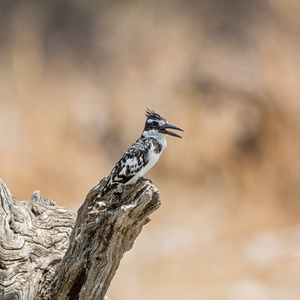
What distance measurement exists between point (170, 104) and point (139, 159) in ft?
42.8

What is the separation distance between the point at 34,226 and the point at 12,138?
1312 centimetres

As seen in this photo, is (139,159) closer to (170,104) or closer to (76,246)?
(76,246)

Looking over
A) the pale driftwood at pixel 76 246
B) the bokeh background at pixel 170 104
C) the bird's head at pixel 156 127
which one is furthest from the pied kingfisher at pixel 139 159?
the bokeh background at pixel 170 104

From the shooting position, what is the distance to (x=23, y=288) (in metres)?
6.66

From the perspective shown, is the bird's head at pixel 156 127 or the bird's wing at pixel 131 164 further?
the bird's head at pixel 156 127

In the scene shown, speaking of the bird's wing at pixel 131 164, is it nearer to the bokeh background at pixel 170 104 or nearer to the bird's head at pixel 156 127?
the bird's head at pixel 156 127

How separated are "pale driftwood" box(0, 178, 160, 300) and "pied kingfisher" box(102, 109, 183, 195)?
8.5 inches

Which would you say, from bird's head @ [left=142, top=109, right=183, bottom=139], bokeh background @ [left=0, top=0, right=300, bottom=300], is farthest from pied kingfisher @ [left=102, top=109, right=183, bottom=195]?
bokeh background @ [left=0, top=0, right=300, bottom=300]

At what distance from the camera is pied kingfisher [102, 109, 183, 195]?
22.7 feet

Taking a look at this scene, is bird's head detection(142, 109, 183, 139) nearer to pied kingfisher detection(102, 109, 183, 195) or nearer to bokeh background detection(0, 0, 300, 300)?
pied kingfisher detection(102, 109, 183, 195)

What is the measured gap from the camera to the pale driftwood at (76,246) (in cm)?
616

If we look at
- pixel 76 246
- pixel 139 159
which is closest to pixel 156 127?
pixel 139 159

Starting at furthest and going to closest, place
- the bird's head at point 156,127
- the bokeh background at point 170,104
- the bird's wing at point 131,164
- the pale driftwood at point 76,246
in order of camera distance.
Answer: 1. the bokeh background at point 170,104
2. the bird's head at point 156,127
3. the bird's wing at point 131,164
4. the pale driftwood at point 76,246

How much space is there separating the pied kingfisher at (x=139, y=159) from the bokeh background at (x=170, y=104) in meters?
9.87
